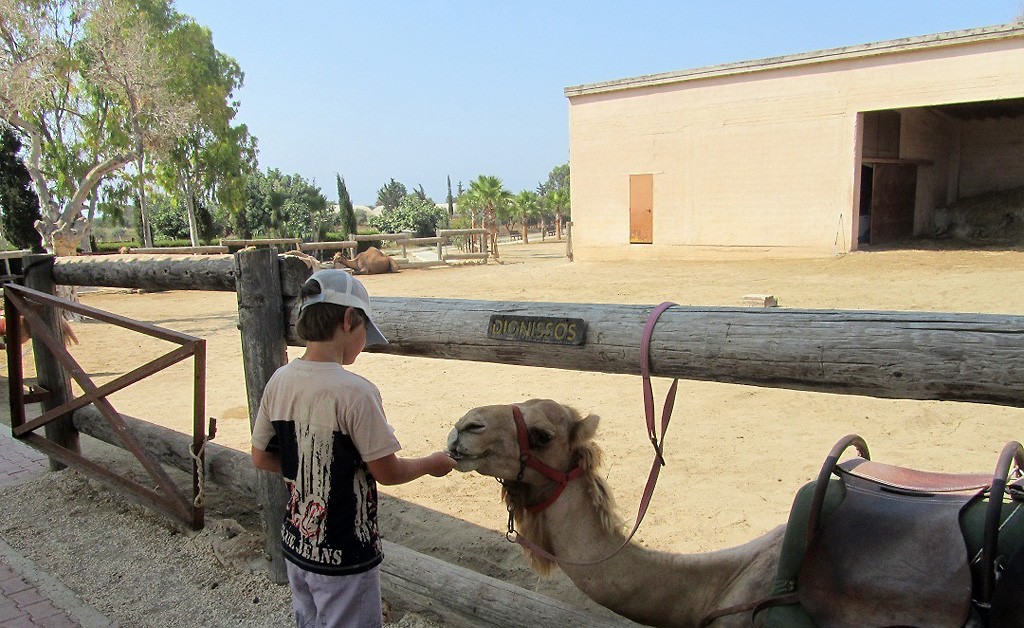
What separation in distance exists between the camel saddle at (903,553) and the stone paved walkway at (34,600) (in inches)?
124

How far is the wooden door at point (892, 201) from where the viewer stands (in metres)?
Answer: 21.1

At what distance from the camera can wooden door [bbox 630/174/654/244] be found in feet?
69.6

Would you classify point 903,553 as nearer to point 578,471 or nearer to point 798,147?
point 578,471

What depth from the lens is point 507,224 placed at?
54.2m

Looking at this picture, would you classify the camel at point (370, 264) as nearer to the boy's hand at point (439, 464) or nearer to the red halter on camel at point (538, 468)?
the red halter on camel at point (538, 468)

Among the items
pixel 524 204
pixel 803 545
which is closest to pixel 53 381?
pixel 803 545

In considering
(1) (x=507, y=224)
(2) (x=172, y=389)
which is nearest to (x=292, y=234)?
(1) (x=507, y=224)

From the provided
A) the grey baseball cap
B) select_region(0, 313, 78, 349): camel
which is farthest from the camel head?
select_region(0, 313, 78, 349): camel

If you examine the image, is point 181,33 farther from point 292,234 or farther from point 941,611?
point 941,611

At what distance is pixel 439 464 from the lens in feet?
7.00

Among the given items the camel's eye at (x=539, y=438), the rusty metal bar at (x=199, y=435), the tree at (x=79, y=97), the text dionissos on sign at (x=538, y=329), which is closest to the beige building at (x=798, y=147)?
the tree at (x=79, y=97)

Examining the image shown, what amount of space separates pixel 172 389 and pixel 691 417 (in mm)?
6060

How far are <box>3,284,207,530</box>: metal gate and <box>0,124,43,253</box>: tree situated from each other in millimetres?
25832

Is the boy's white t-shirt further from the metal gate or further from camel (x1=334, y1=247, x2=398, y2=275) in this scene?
camel (x1=334, y1=247, x2=398, y2=275)
